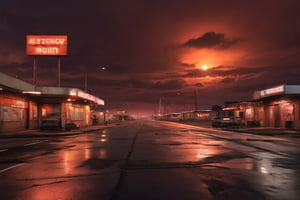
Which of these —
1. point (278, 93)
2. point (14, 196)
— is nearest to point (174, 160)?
point (14, 196)

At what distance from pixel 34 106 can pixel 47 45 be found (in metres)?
9.94

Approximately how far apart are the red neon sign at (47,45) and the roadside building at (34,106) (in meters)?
7.52

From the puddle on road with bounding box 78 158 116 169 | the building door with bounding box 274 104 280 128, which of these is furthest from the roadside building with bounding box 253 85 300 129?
the puddle on road with bounding box 78 158 116 169

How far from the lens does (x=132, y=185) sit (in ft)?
22.6

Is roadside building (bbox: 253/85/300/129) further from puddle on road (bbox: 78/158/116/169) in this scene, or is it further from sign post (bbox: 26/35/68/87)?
sign post (bbox: 26/35/68/87)

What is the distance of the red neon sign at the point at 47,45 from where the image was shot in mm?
40812

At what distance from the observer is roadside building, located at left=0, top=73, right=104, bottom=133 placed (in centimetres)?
2927

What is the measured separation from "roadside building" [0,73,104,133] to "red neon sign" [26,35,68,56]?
7.52 m

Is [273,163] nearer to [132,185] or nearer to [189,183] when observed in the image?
[189,183]

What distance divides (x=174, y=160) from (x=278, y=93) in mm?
28389

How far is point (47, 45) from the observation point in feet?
136

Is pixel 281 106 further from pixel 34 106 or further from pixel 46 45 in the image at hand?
pixel 46 45

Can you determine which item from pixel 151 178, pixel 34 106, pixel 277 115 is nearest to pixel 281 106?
pixel 277 115

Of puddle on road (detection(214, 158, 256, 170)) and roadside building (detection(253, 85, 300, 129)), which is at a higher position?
roadside building (detection(253, 85, 300, 129))
